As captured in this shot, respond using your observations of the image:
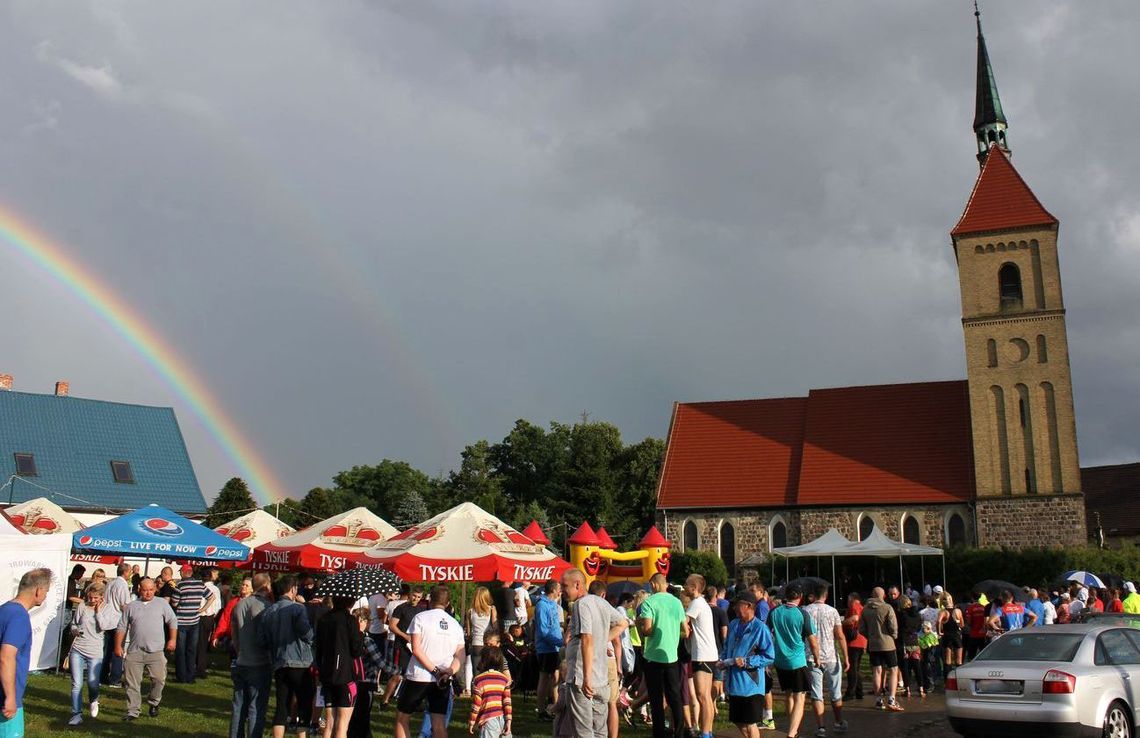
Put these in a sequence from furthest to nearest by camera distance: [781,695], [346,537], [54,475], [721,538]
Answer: [721,538] < [54,475] < [346,537] < [781,695]

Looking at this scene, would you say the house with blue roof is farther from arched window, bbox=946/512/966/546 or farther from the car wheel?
the car wheel

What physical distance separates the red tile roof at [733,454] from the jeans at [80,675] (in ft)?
117

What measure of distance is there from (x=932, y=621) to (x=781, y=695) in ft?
11.0

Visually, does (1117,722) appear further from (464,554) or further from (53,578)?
(53,578)

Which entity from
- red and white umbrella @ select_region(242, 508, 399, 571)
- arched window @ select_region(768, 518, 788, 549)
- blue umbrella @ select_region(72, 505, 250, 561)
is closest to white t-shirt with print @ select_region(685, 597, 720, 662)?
red and white umbrella @ select_region(242, 508, 399, 571)

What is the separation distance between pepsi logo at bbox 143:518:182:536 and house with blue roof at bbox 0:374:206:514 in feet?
85.6

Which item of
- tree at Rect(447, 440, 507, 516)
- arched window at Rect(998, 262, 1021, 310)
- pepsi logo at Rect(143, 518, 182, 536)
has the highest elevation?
arched window at Rect(998, 262, 1021, 310)

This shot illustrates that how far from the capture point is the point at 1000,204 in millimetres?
44406

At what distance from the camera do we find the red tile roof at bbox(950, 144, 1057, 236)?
43281 mm

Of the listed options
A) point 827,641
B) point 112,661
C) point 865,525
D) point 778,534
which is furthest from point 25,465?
point 827,641

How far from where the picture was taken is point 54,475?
40719 mm

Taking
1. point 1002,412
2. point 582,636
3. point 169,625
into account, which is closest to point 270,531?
point 169,625

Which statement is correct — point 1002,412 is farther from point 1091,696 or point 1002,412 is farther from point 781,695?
point 1091,696

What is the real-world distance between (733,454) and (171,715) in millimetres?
37269
